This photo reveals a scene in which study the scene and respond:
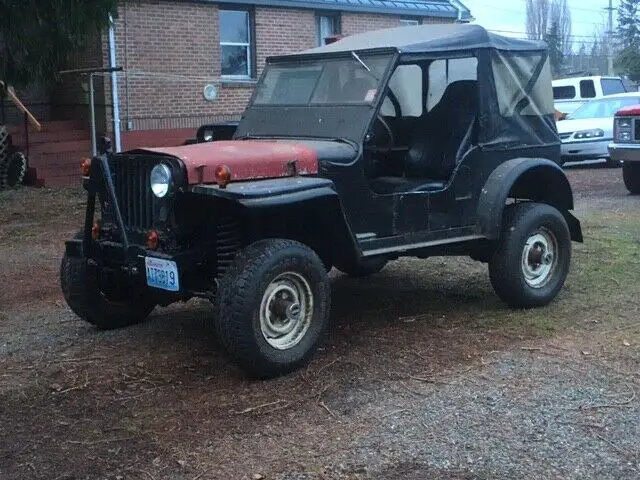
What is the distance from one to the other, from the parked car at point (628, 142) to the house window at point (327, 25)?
7.60 meters

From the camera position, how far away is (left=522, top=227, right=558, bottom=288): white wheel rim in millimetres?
6875

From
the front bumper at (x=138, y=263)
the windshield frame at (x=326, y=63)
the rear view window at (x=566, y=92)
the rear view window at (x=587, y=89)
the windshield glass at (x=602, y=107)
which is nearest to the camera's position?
the front bumper at (x=138, y=263)

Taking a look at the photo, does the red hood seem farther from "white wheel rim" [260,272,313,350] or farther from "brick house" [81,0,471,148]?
"brick house" [81,0,471,148]

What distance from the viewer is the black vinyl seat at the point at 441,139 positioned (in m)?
6.74

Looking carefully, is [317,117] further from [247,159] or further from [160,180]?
[160,180]

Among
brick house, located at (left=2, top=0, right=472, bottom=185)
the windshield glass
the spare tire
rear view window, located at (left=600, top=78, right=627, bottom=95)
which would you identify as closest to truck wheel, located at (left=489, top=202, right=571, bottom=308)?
brick house, located at (left=2, top=0, right=472, bottom=185)

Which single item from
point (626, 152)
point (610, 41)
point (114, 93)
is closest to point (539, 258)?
point (626, 152)

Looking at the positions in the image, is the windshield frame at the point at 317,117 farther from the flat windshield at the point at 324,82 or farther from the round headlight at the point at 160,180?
the round headlight at the point at 160,180

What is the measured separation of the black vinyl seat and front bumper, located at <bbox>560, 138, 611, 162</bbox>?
12293 millimetres

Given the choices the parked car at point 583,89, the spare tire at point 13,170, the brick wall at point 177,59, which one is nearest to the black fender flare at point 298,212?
the spare tire at point 13,170

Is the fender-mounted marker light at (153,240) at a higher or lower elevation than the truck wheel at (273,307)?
higher

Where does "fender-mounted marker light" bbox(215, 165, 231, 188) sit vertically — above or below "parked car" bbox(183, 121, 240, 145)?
below

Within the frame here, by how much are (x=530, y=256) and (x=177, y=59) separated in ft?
38.5

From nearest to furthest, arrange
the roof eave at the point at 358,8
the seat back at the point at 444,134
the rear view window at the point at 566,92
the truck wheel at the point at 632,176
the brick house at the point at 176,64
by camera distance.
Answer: the seat back at the point at 444,134 < the truck wheel at the point at 632,176 < the brick house at the point at 176,64 < the roof eave at the point at 358,8 < the rear view window at the point at 566,92
